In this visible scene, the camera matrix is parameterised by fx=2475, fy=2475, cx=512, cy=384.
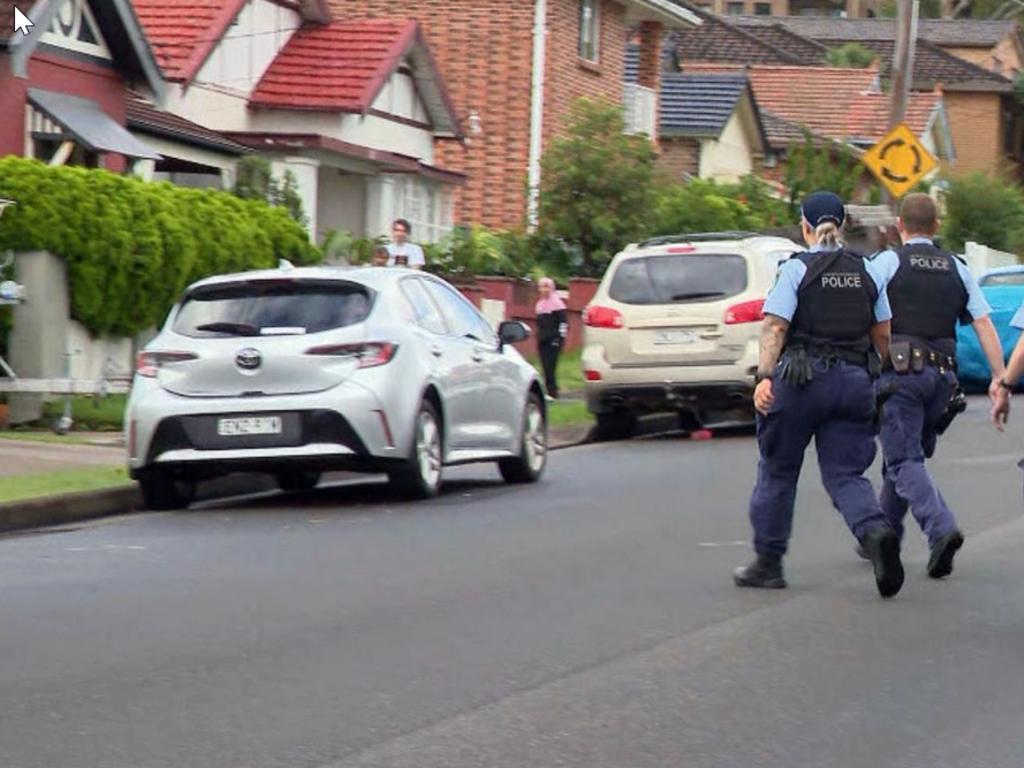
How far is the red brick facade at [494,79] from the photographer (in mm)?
38844

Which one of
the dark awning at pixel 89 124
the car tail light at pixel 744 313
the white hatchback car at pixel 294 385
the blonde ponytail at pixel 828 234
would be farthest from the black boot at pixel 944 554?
the dark awning at pixel 89 124

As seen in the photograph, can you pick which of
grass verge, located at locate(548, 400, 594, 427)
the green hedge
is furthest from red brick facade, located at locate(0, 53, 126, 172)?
grass verge, located at locate(548, 400, 594, 427)

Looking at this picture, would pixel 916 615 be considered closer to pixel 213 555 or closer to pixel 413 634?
pixel 413 634

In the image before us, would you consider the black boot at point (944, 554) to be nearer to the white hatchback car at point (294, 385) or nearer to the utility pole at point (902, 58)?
the white hatchback car at point (294, 385)

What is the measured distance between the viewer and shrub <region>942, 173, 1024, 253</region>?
57.4 meters

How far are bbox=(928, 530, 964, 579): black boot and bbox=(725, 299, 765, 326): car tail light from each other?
1049 centimetres

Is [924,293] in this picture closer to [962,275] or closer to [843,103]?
Answer: [962,275]

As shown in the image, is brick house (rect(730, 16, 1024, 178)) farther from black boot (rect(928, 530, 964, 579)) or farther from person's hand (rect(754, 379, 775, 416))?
person's hand (rect(754, 379, 775, 416))

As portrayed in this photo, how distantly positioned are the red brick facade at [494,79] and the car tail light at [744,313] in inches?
649

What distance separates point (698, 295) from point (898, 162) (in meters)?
10.6

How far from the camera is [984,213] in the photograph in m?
57.8

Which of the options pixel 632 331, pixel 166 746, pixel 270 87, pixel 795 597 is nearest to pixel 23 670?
pixel 166 746

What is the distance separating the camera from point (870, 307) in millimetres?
11039

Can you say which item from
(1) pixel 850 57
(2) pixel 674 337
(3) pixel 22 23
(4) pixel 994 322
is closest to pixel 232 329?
(2) pixel 674 337
